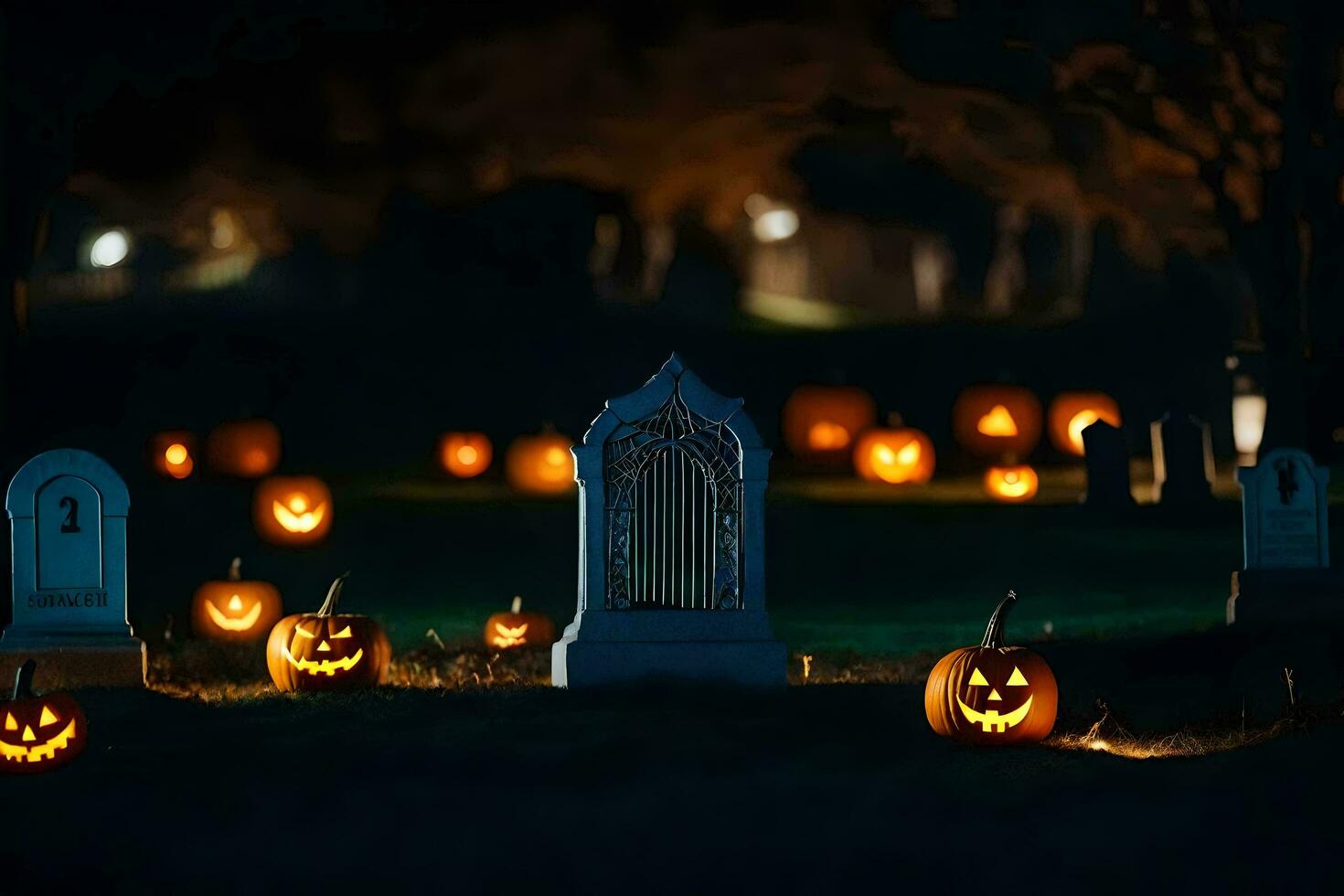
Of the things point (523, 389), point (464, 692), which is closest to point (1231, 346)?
point (523, 389)

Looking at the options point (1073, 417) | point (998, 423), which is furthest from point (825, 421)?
point (1073, 417)

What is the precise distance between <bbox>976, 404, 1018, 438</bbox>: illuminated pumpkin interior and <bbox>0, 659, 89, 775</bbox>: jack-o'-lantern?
32.7 feet

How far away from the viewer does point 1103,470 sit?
54.7 feet

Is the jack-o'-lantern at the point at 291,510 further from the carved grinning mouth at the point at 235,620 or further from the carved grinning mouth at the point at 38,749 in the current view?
the carved grinning mouth at the point at 38,749

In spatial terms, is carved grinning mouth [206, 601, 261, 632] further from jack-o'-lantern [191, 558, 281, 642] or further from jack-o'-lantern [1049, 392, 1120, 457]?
jack-o'-lantern [1049, 392, 1120, 457]

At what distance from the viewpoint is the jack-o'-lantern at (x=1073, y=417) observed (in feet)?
55.1

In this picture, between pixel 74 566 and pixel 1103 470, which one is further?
pixel 1103 470

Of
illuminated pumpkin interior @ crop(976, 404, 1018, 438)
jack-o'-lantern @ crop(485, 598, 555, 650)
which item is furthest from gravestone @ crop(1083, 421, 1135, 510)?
jack-o'-lantern @ crop(485, 598, 555, 650)

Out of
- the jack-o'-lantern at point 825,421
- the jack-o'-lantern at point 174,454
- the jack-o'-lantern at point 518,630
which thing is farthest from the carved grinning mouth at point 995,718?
the jack-o'-lantern at point 174,454

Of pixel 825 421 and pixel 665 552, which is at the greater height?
pixel 825 421

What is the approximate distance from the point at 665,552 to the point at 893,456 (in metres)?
5.21

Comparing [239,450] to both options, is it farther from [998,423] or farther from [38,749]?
[38,749]

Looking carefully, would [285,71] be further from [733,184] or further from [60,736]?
[60,736]

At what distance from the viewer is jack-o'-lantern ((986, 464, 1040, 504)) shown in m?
16.7
